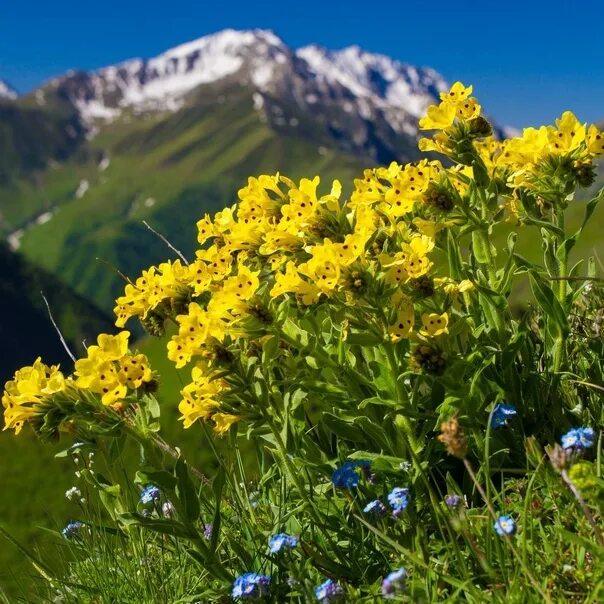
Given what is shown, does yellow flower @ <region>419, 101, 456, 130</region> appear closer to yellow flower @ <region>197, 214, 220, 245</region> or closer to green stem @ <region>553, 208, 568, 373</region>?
green stem @ <region>553, 208, 568, 373</region>

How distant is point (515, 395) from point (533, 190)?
127cm

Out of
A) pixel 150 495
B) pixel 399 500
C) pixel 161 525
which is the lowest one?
pixel 150 495

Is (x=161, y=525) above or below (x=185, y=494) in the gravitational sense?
below

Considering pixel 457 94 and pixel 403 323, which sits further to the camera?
pixel 457 94

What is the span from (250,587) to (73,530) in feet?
6.89

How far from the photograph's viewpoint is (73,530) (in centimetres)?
513

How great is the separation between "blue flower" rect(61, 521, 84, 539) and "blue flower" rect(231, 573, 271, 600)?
1.78 metres

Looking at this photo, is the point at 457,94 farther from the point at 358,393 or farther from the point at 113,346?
the point at 113,346

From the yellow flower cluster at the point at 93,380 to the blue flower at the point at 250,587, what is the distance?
3.60ft

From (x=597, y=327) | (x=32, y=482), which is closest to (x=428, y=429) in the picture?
(x=597, y=327)

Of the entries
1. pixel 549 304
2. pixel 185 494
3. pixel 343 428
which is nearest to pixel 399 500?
pixel 343 428

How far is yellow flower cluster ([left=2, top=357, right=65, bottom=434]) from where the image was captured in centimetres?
388

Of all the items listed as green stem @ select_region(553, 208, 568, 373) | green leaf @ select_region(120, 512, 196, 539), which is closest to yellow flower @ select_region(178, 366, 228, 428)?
green leaf @ select_region(120, 512, 196, 539)

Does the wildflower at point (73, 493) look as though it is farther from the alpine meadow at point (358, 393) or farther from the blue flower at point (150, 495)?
the blue flower at point (150, 495)
